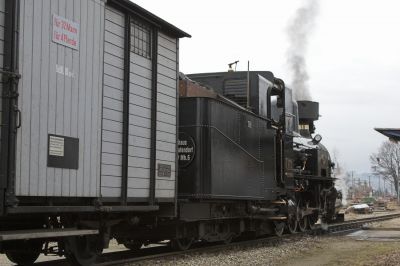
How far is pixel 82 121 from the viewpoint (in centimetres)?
660

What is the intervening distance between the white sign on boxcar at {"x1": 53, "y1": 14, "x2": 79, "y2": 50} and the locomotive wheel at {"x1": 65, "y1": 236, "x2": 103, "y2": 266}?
7.93ft

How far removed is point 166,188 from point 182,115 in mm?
1698

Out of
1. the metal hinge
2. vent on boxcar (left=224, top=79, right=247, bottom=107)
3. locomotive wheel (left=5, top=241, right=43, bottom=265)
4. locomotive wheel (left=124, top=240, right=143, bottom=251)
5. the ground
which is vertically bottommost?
the ground

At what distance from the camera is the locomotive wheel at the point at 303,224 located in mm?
15461

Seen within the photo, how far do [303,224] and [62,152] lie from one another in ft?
35.7

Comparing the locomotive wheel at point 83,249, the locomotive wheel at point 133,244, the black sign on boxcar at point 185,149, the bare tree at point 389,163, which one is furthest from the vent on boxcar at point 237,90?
the bare tree at point 389,163

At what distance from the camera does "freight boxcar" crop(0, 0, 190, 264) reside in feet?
18.7

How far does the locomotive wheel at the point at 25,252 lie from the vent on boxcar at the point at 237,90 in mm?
6006

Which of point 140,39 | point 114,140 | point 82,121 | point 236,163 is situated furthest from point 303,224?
point 82,121

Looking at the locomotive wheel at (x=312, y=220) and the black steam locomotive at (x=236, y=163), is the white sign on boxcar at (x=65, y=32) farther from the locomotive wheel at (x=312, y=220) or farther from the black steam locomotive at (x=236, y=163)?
the locomotive wheel at (x=312, y=220)

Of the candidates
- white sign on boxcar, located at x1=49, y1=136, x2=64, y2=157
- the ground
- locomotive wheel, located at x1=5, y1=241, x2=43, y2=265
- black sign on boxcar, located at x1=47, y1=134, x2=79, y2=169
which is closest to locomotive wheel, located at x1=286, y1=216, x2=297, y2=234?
the ground

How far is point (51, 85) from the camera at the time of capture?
6152 millimetres

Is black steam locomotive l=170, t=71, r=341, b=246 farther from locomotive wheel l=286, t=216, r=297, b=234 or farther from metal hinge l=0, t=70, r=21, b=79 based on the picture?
metal hinge l=0, t=70, r=21, b=79

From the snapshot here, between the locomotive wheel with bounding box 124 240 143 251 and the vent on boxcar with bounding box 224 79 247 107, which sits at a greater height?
the vent on boxcar with bounding box 224 79 247 107
